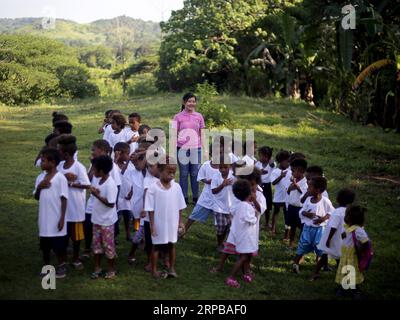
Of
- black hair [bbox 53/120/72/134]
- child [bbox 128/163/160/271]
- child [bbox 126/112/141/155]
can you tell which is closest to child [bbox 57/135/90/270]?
child [bbox 128/163/160/271]

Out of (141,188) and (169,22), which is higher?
(169,22)

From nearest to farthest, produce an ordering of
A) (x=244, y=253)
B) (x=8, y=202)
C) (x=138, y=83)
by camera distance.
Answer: (x=244, y=253) < (x=8, y=202) < (x=138, y=83)

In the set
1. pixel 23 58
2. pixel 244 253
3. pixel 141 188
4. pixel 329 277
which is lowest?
pixel 329 277

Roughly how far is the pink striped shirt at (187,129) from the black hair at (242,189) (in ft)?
8.18

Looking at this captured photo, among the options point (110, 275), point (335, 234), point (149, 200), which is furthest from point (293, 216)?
point (110, 275)

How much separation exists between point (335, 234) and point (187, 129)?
305 centimetres

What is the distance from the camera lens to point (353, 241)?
4.94m

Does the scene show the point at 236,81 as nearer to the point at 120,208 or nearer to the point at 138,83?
the point at 138,83

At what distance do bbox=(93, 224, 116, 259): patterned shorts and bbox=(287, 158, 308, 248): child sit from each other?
2.25 metres

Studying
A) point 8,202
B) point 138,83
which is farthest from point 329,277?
point 138,83

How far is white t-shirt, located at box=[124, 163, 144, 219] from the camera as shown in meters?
5.93

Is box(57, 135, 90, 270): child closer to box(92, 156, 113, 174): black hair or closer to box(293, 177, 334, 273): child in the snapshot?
box(92, 156, 113, 174): black hair
